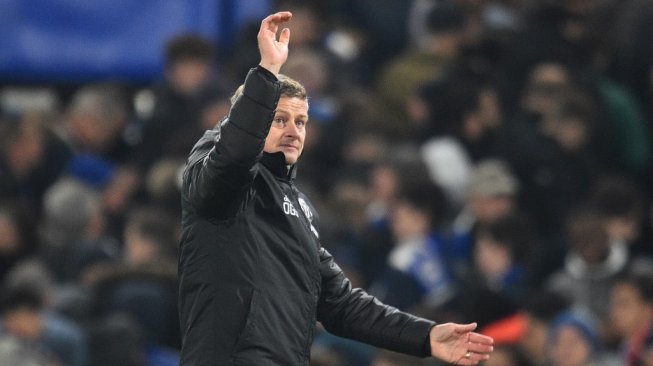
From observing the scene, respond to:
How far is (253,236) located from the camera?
179 inches

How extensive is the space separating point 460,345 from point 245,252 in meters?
0.77

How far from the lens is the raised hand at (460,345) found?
4.84 m

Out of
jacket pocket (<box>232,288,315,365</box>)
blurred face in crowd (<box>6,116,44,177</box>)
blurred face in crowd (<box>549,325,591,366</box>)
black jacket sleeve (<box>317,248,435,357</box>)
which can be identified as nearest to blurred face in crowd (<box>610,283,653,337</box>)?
blurred face in crowd (<box>549,325,591,366</box>)

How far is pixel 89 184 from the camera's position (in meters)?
10.2

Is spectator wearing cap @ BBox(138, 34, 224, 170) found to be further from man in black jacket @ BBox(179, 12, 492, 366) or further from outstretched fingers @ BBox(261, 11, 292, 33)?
outstretched fingers @ BBox(261, 11, 292, 33)

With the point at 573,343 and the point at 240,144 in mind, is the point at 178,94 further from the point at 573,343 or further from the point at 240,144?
the point at 240,144

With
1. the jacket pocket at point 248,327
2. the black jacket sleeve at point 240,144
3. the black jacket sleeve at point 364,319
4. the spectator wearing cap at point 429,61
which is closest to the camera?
the black jacket sleeve at point 240,144

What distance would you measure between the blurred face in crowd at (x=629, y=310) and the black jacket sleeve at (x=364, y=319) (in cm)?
286

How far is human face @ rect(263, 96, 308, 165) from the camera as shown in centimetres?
469

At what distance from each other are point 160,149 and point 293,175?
5.32 meters

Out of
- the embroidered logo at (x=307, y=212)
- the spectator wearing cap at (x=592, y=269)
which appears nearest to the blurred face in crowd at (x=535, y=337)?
the spectator wearing cap at (x=592, y=269)

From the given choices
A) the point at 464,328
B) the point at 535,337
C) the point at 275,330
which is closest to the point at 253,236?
the point at 275,330

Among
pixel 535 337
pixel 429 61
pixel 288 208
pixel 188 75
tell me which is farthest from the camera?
pixel 429 61

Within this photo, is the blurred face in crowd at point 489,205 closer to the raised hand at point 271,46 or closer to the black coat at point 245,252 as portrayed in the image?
the black coat at point 245,252
